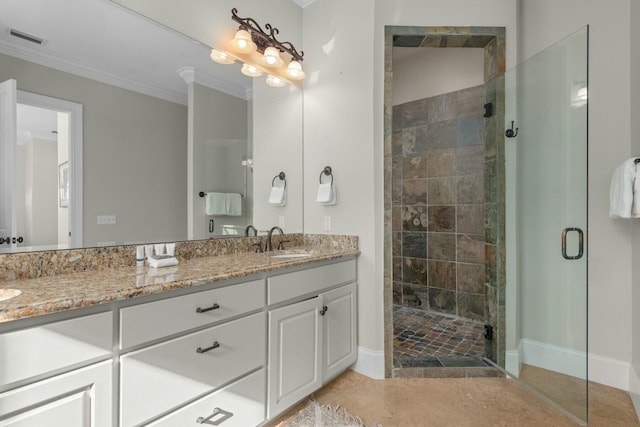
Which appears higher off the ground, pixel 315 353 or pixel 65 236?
pixel 65 236

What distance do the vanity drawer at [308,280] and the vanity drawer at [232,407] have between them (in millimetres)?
396

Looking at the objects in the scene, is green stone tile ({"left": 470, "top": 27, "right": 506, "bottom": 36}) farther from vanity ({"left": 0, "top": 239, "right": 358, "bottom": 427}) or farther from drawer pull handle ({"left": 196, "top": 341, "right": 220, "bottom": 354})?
drawer pull handle ({"left": 196, "top": 341, "right": 220, "bottom": 354})

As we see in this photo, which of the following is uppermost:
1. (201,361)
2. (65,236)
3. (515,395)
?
(65,236)

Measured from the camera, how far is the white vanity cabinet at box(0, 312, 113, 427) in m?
0.87

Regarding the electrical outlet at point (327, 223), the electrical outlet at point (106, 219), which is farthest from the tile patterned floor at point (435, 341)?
the electrical outlet at point (106, 219)

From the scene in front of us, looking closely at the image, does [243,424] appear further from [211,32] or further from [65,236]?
[211,32]

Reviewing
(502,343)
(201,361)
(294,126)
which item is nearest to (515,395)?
(502,343)

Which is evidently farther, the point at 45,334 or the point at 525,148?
the point at 525,148

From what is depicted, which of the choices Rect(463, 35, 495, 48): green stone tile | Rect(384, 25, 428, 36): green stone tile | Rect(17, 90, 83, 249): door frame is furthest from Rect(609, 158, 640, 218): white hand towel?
Rect(17, 90, 83, 249): door frame

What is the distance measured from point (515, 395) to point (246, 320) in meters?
1.88

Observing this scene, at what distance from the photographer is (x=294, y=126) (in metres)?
2.68

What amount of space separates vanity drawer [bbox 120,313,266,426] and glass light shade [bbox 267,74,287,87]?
182cm

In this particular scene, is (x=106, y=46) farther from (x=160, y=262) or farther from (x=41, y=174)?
(x=160, y=262)

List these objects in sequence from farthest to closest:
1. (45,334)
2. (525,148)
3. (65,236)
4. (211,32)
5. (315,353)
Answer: (525,148) < (211,32) < (315,353) < (65,236) < (45,334)
